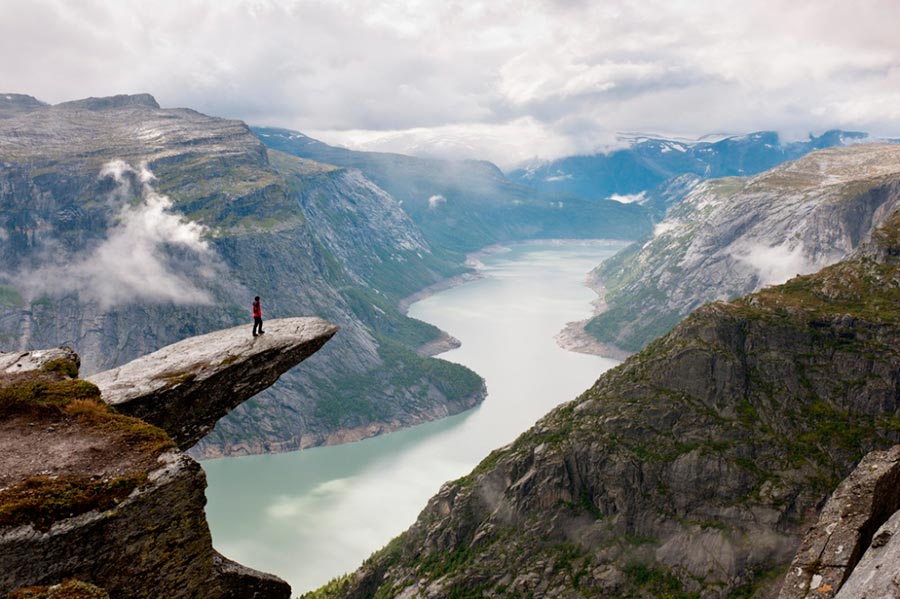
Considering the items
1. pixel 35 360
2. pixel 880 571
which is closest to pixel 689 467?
pixel 880 571

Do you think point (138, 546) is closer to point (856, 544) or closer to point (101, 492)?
point (101, 492)

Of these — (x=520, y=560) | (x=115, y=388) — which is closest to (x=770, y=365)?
(x=520, y=560)

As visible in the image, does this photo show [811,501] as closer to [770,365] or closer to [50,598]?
[770,365]

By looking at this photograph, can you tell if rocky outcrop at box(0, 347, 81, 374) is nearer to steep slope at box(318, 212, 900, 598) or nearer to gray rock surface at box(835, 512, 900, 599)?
gray rock surface at box(835, 512, 900, 599)

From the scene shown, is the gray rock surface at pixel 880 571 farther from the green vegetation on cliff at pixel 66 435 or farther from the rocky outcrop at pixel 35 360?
the rocky outcrop at pixel 35 360

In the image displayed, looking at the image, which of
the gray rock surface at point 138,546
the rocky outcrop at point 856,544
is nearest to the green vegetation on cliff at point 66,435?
the gray rock surface at point 138,546
